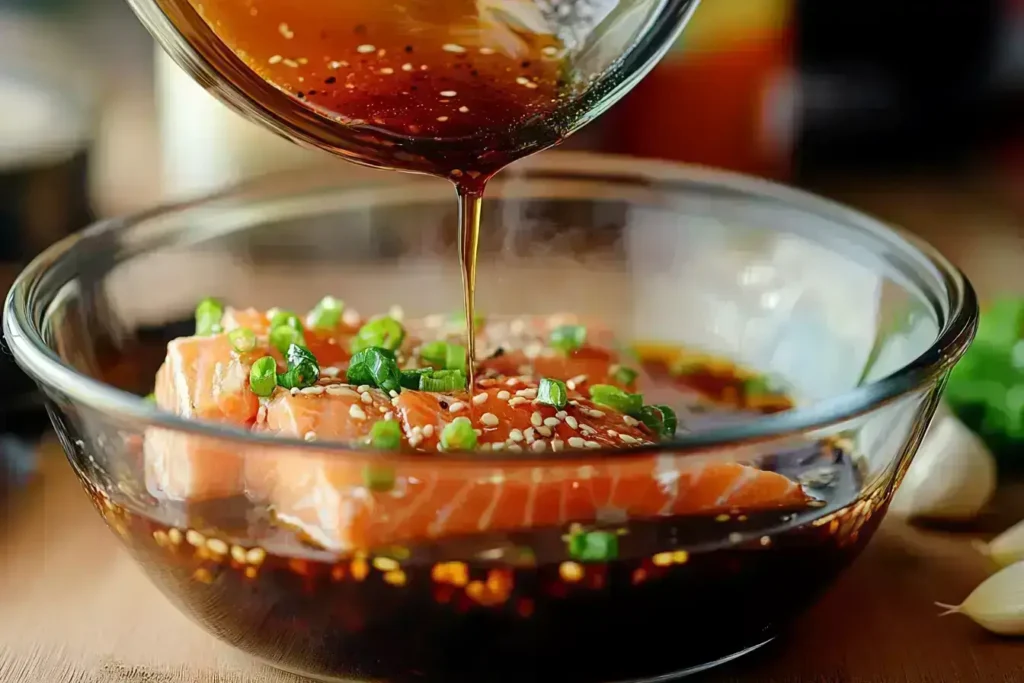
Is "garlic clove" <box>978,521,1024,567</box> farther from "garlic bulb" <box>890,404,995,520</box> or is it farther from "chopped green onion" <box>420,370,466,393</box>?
"chopped green onion" <box>420,370,466,393</box>

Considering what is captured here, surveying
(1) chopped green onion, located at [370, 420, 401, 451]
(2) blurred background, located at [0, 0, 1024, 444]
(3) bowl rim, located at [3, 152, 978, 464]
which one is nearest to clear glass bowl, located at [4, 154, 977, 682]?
(3) bowl rim, located at [3, 152, 978, 464]

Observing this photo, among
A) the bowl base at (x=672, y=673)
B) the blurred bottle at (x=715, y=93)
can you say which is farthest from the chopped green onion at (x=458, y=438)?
the blurred bottle at (x=715, y=93)

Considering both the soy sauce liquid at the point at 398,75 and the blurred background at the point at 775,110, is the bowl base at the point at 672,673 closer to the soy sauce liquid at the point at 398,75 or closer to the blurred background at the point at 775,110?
the soy sauce liquid at the point at 398,75

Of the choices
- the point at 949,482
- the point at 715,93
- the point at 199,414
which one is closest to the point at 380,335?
the point at 199,414

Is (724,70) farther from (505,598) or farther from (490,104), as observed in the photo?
(505,598)

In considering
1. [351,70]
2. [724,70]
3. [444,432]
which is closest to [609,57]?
[351,70]
